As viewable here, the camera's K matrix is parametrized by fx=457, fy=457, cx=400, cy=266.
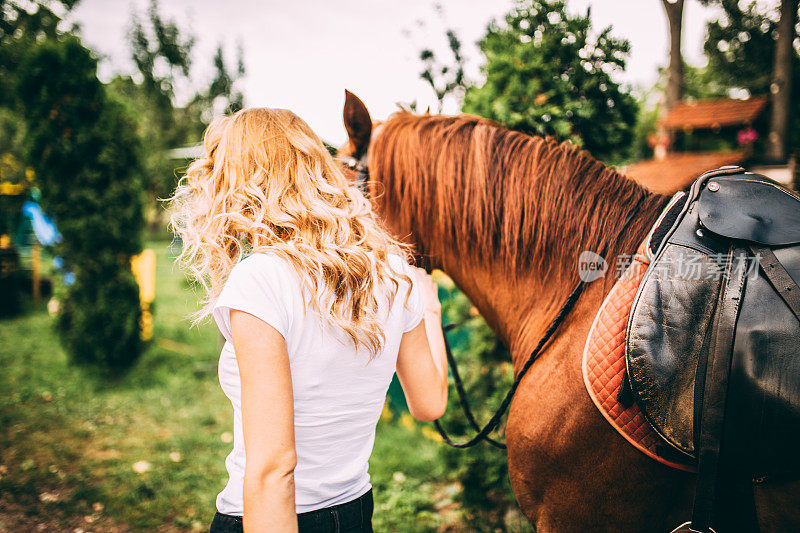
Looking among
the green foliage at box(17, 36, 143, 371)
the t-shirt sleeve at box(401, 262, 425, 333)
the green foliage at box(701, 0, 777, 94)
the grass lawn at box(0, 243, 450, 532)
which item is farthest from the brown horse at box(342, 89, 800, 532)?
the green foliage at box(17, 36, 143, 371)

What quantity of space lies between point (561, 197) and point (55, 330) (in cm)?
583

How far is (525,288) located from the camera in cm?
166

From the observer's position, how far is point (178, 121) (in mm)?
26250

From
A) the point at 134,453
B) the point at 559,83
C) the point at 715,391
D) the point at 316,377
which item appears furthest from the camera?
the point at 134,453

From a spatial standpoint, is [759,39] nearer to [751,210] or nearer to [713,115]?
[751,210]

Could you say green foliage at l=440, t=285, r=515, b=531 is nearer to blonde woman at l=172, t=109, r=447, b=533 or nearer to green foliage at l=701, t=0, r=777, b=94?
blonde woman at l=172, t=109, r=447, b=533

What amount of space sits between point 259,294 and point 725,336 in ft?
3.73

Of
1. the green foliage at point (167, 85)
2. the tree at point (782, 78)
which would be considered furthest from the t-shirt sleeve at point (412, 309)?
the green foliage at point (167, 85)

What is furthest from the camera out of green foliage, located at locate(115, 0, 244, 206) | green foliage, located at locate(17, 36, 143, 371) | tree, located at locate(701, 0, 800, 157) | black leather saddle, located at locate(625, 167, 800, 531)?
green foliage, located at locate(115, 0, 244, 206)

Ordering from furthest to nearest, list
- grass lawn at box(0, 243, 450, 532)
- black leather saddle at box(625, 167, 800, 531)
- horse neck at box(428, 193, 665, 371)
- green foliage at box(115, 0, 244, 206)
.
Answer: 1. green foliage at box(115, 0, 244, 206)
2. grass lawn at box(0, 243, 450, 532)
3. horse neck at box(428, 193, 665, 371)
4. black leather saddle at box(625, 167, 800, 531)

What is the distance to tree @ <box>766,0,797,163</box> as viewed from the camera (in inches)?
95.1

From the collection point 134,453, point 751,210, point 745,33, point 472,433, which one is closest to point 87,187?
point 134,453

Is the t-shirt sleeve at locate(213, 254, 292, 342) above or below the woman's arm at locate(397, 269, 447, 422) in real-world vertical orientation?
above

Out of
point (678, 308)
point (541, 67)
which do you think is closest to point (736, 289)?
point (678, 308)
